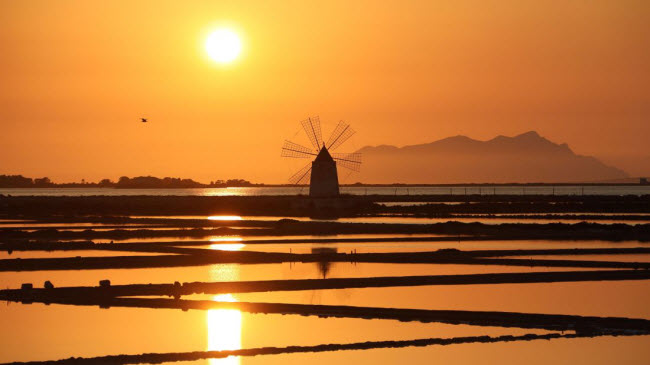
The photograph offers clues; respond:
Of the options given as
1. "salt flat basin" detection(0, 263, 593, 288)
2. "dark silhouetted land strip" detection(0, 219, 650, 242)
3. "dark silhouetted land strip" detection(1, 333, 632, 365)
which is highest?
"dark silhouetted land strip" detection(0, 219, 650, 242)

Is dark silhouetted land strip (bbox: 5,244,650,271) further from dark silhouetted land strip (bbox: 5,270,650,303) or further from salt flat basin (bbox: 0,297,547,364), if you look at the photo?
salt flat basin (bbox: 0,297,547,364)

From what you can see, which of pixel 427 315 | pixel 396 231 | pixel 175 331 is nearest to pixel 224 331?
pixel 175 331

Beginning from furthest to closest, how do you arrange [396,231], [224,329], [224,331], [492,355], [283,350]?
1. [396,231]
2. [224,329]
3. [224,331]
4. [283,350]
5. [492,355]

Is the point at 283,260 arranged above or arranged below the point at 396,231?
below

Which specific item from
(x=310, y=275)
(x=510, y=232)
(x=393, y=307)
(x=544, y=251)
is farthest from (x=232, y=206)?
(x=393, y=307)

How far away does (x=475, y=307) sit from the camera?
21125mm

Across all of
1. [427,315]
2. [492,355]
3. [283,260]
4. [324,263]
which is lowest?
[492,355]

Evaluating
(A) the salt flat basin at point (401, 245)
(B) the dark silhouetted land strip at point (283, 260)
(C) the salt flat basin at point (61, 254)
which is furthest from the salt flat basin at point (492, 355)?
(C) the salt flat basin at point (61, 254)

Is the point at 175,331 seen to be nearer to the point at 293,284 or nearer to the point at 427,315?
the point at 427,315

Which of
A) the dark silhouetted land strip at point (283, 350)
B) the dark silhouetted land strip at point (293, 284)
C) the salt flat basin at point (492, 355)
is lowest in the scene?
the salt flat basin at point (492, 355)

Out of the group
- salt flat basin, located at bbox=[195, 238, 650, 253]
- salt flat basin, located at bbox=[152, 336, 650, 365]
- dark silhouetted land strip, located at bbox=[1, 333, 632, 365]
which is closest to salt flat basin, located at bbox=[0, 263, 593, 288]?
salt flat basin, located at bbox=[195, 238, 650, 253]

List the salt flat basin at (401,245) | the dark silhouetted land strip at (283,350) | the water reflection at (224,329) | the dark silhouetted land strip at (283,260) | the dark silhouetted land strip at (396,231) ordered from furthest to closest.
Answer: the dark silhouetted land strip at (396,231), the salt flat basin at (401,245), the dark silhouetted land strip at (283,260), the water reflection at (224,329), the dark silhouetted land strip at (283,350)

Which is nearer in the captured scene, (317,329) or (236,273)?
(317,329)

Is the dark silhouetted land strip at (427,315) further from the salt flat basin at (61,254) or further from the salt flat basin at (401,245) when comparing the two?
the salt flat basin at (401,245)
